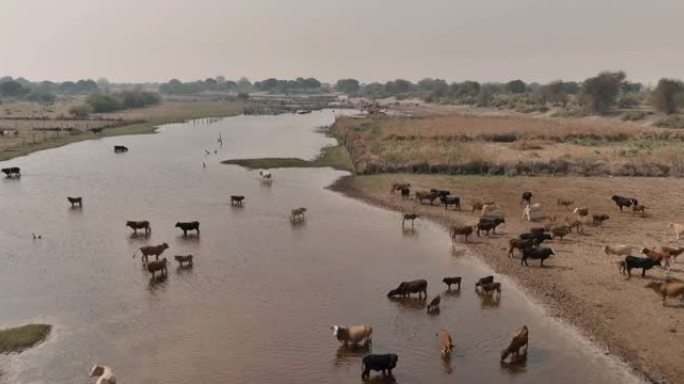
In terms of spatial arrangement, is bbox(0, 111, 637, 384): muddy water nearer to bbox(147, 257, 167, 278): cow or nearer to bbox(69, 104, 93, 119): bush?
bbox(147, 257, 167, 278): cow

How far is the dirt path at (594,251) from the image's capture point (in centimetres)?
1565

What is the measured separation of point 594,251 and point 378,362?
13.6 meters

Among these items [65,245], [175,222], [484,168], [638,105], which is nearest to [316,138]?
[484,168]

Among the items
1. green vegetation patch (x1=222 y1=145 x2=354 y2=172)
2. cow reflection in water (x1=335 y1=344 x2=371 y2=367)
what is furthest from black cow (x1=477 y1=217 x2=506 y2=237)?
green vegetation patch (x1=222 y1=145 x2=354 y2=172)

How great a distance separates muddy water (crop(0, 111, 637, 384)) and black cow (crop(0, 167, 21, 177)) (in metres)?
5.00

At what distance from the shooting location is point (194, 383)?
13508 mm

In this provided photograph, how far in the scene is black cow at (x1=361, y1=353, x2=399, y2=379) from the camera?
13.9 meters

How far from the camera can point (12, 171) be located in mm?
40500

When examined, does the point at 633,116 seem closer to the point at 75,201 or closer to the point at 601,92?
the point at 601,92

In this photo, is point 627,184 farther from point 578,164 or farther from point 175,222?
point 175,222

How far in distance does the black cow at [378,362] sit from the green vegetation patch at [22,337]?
909cm

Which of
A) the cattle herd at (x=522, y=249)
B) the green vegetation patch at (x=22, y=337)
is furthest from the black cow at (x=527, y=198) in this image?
the green vegetation patch at (x=22, y=337)

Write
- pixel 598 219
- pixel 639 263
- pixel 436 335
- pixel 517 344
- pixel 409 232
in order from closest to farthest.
Result: pixel 517 344 < pixel 436 335 < pixel 639 263 < pixel 409 232 < pixel 598 219

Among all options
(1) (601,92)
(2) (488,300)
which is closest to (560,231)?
(2) (488,300)
